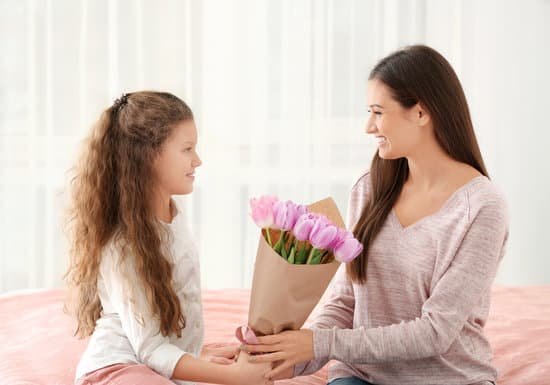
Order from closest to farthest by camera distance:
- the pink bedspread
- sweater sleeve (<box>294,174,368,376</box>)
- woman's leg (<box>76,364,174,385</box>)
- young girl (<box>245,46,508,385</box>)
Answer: woman's leg (<box>76,364,174,385</box>), young girl (<box>245,46,508,385</box>), sweater sleeve (<box>294,174,368,376</box>), the pink bedspread

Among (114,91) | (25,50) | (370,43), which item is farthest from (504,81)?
(25,50)

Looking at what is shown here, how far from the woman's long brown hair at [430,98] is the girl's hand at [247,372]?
0.34 meters

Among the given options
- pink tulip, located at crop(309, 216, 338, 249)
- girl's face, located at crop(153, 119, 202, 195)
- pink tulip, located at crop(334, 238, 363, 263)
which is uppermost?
girl's face, located at crop(153, 119, 202, 195)

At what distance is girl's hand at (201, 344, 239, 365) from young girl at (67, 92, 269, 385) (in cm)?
2

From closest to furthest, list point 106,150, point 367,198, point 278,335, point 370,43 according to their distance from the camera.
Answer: point 278,335 < point 106,150 < point 367,198 < point 370,43

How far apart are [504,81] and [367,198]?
2427mm

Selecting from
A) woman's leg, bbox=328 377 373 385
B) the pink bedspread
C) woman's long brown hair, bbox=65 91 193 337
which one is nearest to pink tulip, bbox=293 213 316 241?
woman's long brown hair, bbox=65 91 193 337

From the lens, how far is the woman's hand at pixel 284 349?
1759mm

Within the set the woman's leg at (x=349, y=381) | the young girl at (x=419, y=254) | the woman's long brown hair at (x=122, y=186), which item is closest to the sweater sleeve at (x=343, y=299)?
the young girl at (x=419, y=254)

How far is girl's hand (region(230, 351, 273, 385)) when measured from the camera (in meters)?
1.78

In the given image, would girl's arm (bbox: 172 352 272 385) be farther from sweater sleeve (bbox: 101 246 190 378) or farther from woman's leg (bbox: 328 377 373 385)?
woman's leg (bbox: 328 377 373 385)

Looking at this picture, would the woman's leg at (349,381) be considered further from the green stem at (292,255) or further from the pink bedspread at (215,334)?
the green stem at (292,255)

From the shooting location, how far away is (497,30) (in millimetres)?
4242

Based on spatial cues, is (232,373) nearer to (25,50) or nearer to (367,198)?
(367,198)
